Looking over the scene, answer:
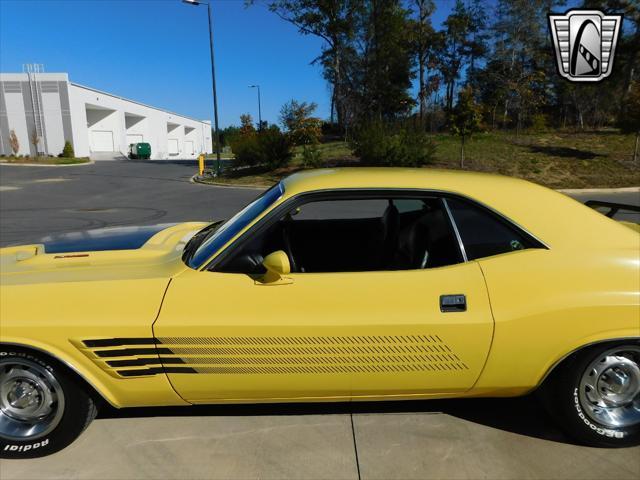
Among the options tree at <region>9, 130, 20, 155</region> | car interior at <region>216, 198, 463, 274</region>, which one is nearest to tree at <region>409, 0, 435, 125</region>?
car interior at <region>216, 198, 463, 274</region>

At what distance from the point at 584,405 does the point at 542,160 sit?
19638 mm

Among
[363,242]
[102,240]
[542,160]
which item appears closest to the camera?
[102,240]

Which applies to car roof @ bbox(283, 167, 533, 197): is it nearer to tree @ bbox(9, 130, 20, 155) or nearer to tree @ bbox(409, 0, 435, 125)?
tree @ bbox(409, 0, 435, 125)

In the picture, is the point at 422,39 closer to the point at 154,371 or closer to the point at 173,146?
the point at 154,371

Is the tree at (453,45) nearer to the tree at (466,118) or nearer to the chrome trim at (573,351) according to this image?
the tree at (466,118)

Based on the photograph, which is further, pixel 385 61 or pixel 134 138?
pixel 134 138

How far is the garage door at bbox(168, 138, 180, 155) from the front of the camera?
68.3 metres

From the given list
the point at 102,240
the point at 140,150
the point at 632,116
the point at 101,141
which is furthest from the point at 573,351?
the point at 101,141

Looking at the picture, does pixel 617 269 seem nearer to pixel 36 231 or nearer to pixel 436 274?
pixel 436 274

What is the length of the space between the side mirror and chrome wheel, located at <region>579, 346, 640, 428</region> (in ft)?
5.35

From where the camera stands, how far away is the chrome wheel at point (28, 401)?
86.9 inches

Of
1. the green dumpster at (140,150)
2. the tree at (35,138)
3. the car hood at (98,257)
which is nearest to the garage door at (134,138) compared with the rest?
the green dumpster at (140,150)

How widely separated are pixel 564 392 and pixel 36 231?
366 inches

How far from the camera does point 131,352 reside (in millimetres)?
2139
